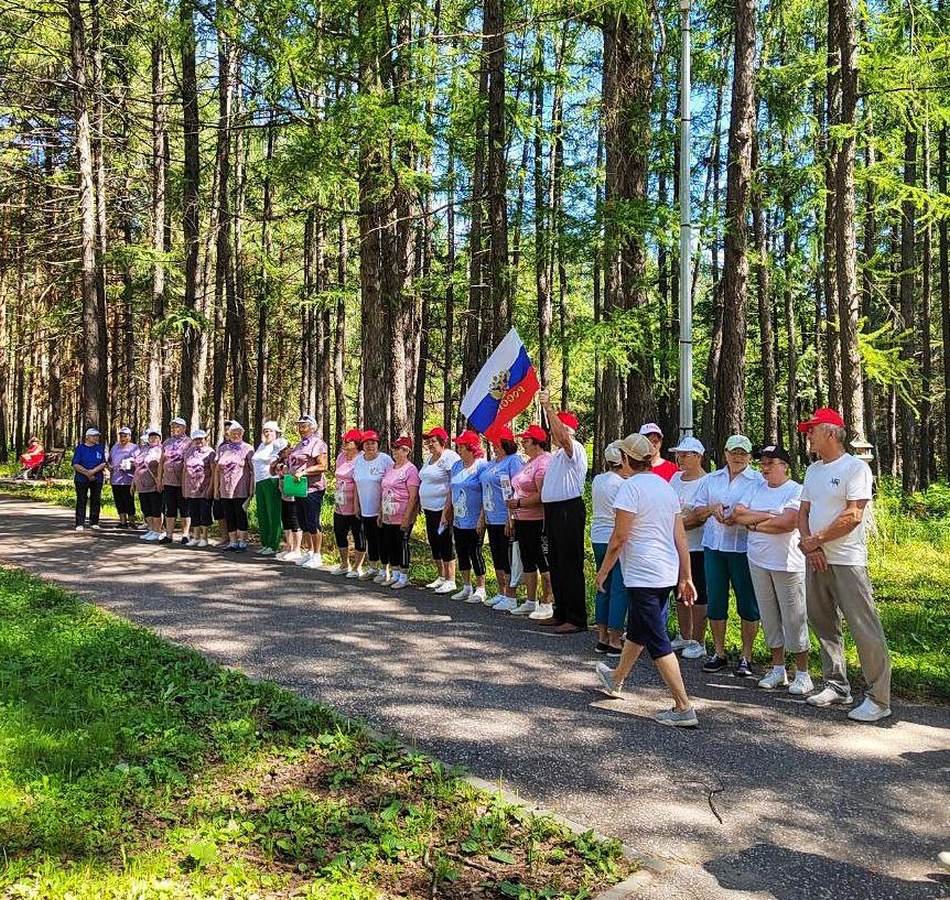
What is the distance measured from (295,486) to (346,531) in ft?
3.55

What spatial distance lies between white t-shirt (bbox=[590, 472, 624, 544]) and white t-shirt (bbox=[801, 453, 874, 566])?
1902 mm

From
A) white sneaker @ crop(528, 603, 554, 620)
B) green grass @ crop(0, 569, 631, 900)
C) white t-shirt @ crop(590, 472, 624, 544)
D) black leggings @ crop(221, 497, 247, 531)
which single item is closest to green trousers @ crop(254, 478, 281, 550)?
black leggings @ crop(221, 497, 247, 531)

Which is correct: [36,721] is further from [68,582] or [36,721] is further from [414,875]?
[68,582]

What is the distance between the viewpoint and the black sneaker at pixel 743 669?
6906mm

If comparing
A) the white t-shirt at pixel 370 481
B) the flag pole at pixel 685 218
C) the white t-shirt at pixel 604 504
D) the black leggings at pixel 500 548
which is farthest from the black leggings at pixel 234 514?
the flag pole at pixel 685 218

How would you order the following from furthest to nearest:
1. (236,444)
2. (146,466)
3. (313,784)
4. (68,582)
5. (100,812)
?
(146,466)
(236,444)
(68,582)
(313,784)
(100,812)

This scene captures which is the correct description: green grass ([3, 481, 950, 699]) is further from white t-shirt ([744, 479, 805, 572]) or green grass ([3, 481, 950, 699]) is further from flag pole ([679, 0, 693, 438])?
flag pole ([679, 0, 693, 438])

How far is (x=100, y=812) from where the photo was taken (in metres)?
4.02

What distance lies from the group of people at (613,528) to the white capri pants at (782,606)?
11mm

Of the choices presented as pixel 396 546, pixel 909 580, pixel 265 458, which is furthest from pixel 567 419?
pixel 909 580

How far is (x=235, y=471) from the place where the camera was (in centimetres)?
1278

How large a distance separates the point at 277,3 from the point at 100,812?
11.0m

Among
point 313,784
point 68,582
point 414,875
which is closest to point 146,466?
point 68,582

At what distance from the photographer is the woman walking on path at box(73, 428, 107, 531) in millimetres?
14805
